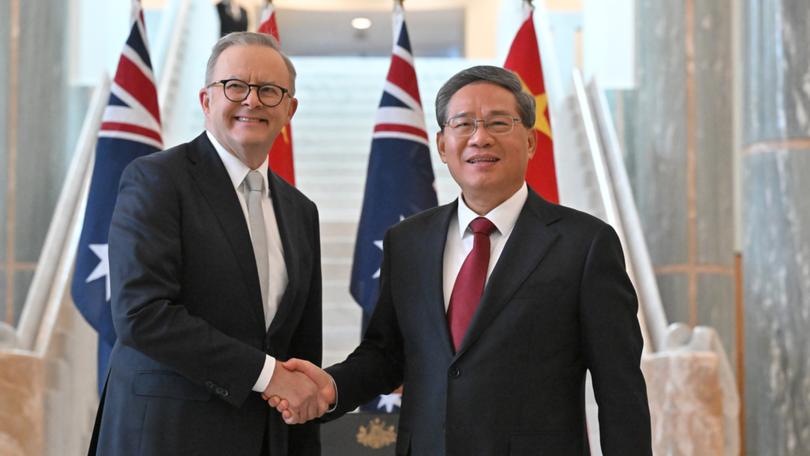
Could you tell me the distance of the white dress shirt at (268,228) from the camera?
→ 9.79 ft

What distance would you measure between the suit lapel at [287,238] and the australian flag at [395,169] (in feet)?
9.61

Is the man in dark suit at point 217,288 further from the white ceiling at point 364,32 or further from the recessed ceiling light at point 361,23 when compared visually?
the recessed ceiling light at point 361,23

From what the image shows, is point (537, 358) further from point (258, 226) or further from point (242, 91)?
point (242, 91)

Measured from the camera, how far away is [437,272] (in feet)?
9.38

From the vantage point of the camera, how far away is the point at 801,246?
4.91 metres

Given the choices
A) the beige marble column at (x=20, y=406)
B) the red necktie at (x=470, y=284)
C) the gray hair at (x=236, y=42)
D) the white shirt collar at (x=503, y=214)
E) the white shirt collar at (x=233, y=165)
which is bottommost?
the beige marble column at (x=20, y=406)

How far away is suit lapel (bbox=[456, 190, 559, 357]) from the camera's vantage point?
8.96 ft

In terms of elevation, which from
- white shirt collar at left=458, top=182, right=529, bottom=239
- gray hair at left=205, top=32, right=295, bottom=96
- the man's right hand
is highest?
gray hair at left=205, top=32, right=295, bottom=96

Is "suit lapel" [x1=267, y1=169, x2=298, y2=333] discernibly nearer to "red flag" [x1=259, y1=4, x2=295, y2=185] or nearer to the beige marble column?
the beige marble column

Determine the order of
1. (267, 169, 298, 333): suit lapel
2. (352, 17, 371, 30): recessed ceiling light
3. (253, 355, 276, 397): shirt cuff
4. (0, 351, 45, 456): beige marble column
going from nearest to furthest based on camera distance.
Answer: (253, 355, 276, 397): shirt cuff, (267, 169, 298, 333): suit lapel, (0, 351, 45, 456): beige marble column, (352, 17, 371, 30): recessed ceiling light

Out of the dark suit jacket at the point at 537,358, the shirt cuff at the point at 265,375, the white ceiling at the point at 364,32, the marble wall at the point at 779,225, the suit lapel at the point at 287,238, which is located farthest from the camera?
the white ceiling at the point at 364,32

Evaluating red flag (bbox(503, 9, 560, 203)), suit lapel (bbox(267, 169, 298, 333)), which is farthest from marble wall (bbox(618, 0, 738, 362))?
suit lapel (bbox(267, 169, 298, 333))

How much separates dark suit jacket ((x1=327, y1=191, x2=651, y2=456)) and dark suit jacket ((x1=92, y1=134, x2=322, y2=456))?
41 cm

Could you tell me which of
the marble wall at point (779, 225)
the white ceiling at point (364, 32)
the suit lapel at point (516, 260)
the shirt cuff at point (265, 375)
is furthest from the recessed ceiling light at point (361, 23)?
the shirt cuff at point (265, 375)
